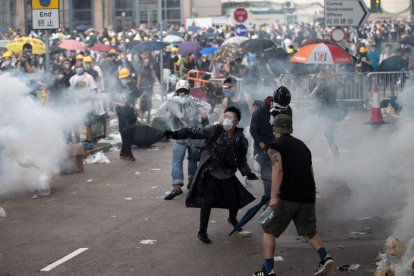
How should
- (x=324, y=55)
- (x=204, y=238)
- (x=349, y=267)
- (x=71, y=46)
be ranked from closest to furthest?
(x=349, y=267)
(x=204, y=238)
(x=324, y=55)
(x=71, y=46)

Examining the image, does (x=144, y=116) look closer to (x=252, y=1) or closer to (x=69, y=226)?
(x=69, y=226)

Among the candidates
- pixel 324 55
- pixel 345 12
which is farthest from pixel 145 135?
pixel 345 12

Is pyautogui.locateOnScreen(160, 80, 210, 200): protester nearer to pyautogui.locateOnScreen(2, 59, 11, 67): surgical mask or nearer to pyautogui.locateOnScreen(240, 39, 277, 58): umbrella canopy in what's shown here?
pyautogui.locateOnScreen(2, 59, 11, 67): surgical mask

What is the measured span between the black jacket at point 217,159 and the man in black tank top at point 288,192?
5.91ft

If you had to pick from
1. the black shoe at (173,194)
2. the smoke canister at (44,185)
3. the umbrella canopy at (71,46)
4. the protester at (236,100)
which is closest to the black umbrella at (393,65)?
the protester at (236,100)

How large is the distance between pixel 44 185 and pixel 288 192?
5.98 meters

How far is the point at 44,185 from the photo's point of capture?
12820 mm

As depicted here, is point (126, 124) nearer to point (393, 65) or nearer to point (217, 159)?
point (217, 159)

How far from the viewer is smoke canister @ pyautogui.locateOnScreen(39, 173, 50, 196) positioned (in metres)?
12.8

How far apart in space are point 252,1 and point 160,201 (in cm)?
5154

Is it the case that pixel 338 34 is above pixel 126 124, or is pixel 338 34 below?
above

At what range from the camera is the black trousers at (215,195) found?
945 cm

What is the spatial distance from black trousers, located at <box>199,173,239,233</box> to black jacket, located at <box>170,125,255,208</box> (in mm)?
36

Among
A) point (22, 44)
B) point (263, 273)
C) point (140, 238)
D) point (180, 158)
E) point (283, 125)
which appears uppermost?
point (22, 44)
